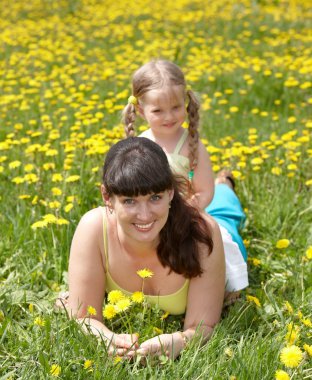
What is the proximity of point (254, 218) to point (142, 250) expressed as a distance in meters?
1.19

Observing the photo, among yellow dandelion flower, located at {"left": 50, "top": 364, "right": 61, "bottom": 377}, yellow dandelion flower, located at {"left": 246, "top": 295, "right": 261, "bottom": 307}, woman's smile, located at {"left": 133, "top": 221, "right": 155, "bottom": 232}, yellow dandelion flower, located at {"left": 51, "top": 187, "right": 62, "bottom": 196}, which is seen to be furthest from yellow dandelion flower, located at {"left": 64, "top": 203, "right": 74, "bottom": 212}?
yellow dandelion flower, located at {"left": 50, "top": 364, "right": 61, "bottom": 377}

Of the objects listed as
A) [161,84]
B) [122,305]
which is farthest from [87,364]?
[161,84]

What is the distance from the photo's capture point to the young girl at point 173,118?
115 inches

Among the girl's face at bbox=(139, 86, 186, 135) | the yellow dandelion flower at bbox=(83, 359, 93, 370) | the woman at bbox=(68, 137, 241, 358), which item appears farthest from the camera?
the girl's face at bbox=(139, 86, 186, 135)

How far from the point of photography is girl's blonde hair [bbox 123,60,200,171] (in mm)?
2936

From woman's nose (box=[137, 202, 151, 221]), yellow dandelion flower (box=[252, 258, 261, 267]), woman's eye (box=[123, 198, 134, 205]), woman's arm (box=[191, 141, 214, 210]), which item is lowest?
yellow dandelion flower (box=[252, 258, 261, 267])

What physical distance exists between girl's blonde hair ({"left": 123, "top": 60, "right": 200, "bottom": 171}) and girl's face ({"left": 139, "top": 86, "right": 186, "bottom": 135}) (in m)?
0.03

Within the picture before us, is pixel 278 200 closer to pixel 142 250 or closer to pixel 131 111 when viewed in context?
pixel 131 111

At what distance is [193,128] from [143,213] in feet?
3.47

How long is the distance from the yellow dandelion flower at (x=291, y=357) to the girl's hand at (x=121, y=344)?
19.5 inches

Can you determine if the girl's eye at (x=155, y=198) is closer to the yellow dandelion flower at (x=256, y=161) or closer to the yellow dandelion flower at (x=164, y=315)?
the yellow dandelion flower at (x=164, y=315)

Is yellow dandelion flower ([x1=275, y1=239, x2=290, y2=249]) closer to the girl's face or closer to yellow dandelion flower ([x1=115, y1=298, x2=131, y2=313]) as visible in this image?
the girl's face

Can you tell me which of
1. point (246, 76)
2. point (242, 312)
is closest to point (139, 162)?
point (242, 312)

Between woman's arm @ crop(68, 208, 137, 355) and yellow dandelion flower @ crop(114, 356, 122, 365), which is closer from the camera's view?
yellow dandelion flower @ crop(114, 356, 122, 365)
